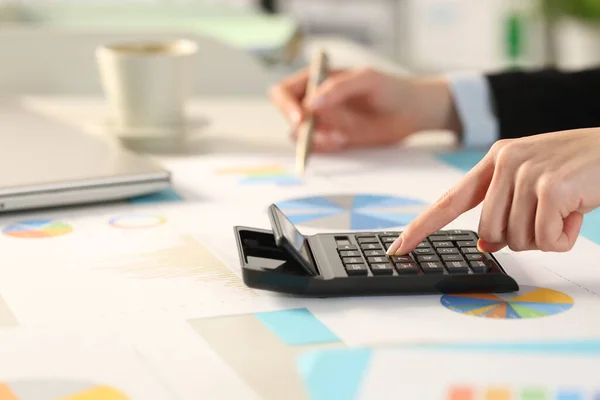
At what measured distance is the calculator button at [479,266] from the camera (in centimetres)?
60

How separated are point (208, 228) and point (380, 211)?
0.17 meters

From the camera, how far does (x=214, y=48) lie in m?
1.45

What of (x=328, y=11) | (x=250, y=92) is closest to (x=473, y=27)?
(x=328, y=11)

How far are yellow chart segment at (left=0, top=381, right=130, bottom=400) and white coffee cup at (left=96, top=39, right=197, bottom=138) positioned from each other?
618 millimetres

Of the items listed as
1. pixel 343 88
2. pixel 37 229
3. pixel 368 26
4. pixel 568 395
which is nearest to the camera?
pixel 568 395

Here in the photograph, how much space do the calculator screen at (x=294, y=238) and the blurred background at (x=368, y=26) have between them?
0.86m

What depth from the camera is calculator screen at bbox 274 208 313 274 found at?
1.94 ft

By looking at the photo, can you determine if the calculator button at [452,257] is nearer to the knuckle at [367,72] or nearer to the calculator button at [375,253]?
the calculator button at [375,253]

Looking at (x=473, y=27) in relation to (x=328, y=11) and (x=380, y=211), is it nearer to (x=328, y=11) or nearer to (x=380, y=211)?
(x=328, y=11)

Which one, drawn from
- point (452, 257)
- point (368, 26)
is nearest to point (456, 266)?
point (452, 257)

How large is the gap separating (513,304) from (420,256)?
3.0 inches

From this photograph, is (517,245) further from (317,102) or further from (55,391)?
(317,102)

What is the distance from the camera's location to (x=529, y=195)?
610 mm

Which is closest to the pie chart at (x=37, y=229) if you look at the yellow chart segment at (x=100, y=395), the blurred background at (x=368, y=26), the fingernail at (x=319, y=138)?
the yellow chart segment at (x=100, y=395)
